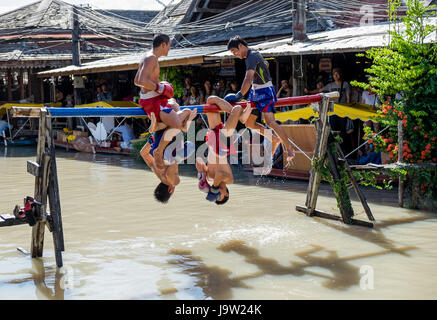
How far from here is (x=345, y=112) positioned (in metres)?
11.9

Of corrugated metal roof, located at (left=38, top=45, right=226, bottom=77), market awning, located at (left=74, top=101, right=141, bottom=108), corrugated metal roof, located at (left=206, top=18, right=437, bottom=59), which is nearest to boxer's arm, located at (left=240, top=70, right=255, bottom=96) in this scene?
corrugated metal roof, located at (left=206, top=18, right=437, bottom=59)

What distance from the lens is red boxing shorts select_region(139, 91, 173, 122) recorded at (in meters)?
6.37

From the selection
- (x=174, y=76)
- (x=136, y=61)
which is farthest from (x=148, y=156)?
(x=136, y=61)

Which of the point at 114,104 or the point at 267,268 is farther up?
the point at 114,104

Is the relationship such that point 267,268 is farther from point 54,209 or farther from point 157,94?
point 54,209

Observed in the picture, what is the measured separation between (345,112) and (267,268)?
20.2 ft

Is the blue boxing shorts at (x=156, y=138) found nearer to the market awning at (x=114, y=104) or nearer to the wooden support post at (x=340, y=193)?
the wooden support post at (x=340, y=193)

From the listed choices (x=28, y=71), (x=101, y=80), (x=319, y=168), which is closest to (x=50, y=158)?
(x=319, y=168)

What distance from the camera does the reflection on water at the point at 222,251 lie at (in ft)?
19.4

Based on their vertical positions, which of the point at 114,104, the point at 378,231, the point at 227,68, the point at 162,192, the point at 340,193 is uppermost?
the point at 227,68
